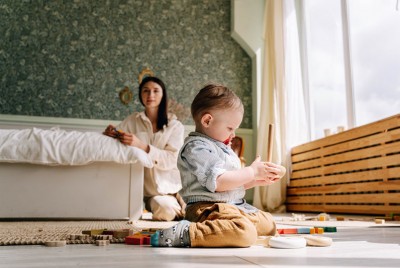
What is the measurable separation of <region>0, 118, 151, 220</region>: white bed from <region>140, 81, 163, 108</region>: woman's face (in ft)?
1.51

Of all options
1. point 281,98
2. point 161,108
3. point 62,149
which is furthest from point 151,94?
point 281,98

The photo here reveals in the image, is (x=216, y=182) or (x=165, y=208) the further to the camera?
(x=165, y=208)

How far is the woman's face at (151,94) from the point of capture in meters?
2.84

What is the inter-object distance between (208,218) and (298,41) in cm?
350

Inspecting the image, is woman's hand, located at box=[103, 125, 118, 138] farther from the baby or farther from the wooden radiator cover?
the wooden radiator cover

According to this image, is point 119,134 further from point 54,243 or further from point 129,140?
point 54,243

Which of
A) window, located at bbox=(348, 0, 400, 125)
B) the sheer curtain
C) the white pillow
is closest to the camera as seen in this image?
the white pillow

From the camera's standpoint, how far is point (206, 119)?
4.14ft

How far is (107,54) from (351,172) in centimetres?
293

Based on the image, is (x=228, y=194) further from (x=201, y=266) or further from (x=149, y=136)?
(x=149, y=136)

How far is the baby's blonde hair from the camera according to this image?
1.25 metres

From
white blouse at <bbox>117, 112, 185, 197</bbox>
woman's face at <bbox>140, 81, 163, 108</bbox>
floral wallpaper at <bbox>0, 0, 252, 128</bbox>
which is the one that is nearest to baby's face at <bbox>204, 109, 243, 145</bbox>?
white blouse at <bbox>117, 112, 185, 197</bbox>

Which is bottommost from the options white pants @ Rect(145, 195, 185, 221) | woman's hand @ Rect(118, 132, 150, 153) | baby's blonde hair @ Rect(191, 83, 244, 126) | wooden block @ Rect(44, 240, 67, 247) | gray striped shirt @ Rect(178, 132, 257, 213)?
wooden block @ Rect(44, 240, 67, 247)

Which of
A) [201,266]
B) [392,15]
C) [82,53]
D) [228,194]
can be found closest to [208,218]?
[228,194]
